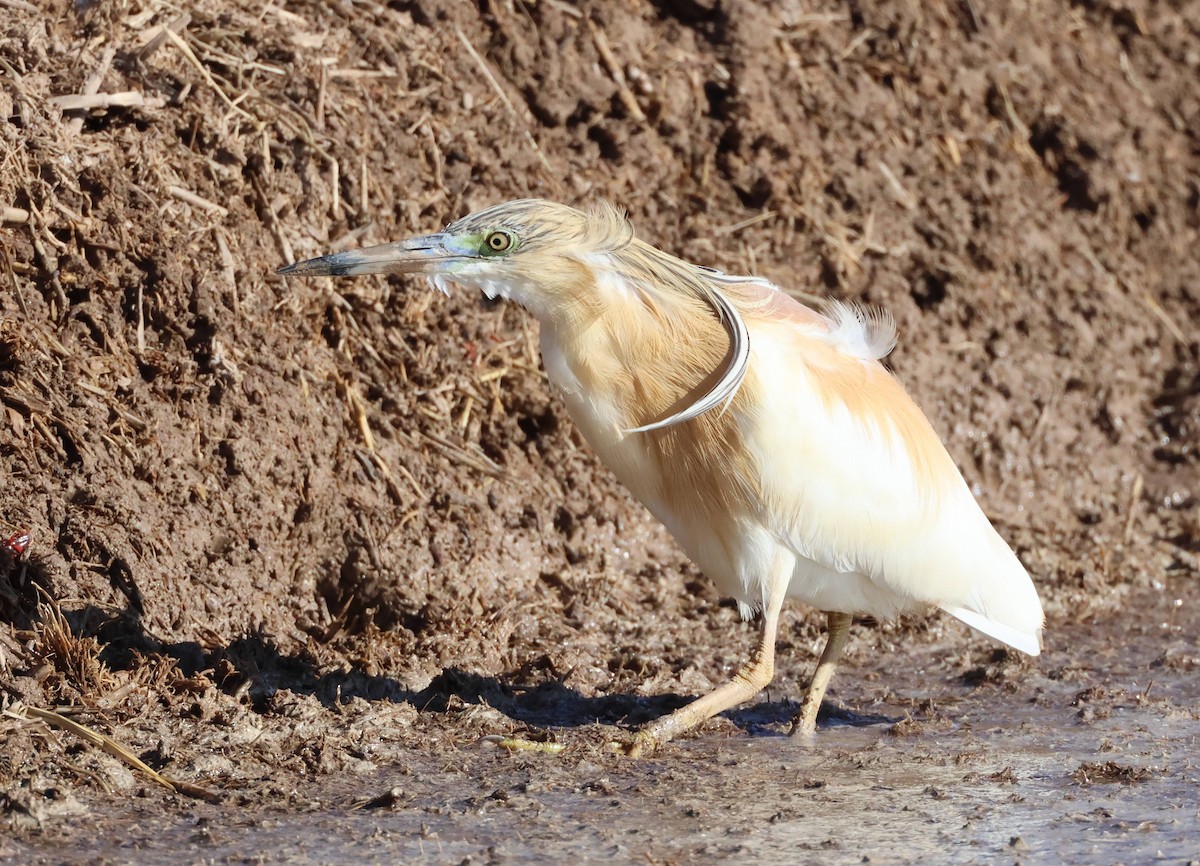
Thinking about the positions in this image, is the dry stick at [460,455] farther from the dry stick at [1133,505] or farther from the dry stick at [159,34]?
the dry stick at [1133,505]

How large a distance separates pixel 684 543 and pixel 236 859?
2.07m

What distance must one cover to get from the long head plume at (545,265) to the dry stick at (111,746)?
163cm

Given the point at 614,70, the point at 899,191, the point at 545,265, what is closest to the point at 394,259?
the point at 545,265

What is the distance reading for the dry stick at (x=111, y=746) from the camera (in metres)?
4.29

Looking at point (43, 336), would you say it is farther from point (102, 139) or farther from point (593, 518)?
point (593, 518)

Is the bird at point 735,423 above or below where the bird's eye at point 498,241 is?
below

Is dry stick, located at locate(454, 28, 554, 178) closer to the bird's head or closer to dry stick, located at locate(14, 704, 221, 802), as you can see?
the bird's head

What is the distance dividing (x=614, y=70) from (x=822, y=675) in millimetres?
3666

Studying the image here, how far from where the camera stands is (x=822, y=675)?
5496mm

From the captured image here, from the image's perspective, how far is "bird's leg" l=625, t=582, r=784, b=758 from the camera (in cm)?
499

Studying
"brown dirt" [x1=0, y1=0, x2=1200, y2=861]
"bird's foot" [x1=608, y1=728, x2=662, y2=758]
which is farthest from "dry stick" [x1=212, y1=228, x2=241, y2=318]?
"bird's foot" [x1=608, y1=728, x2=662, y2=758]

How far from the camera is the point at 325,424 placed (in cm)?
607

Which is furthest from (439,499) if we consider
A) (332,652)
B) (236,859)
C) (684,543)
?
(236,859)

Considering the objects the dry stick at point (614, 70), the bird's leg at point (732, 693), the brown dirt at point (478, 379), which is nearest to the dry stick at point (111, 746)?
the brown dirt at point (478, 379)
